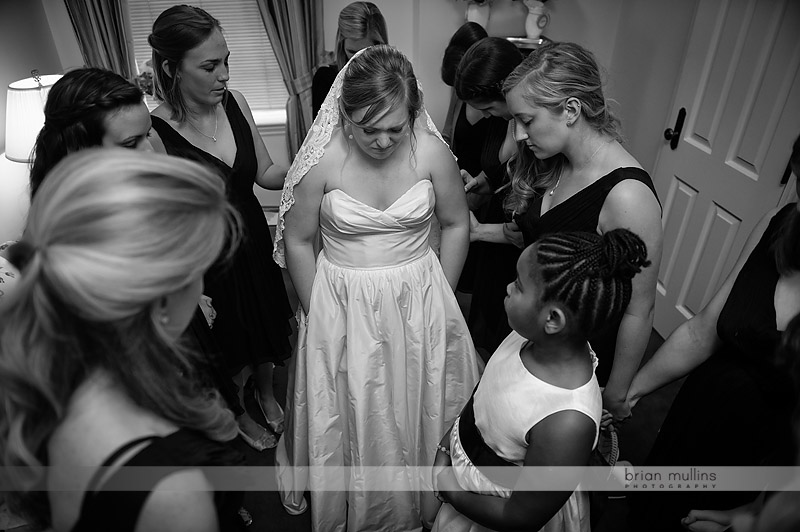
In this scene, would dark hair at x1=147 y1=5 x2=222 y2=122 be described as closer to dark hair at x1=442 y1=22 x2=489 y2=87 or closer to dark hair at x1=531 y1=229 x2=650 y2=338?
dark hair at x1=442 y1=22 x2=489 y2=87

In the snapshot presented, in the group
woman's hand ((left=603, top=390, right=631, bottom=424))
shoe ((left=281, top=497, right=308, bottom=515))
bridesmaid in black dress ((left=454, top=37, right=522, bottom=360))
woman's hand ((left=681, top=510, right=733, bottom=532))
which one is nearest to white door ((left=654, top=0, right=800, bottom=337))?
bridesmaid in black dress ((left=454, top=37, right=522, bottom=360))

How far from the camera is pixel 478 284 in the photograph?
2305 millimetres

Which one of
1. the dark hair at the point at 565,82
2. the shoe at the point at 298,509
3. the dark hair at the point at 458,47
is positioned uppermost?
the dark hair at the point at 565,82

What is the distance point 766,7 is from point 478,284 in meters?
1.67

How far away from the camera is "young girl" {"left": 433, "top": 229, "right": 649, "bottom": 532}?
94 centimetres

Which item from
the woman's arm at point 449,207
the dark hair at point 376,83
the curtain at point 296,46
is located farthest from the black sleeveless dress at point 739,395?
the curtain at point 296,46

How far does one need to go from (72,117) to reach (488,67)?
4.38 feet

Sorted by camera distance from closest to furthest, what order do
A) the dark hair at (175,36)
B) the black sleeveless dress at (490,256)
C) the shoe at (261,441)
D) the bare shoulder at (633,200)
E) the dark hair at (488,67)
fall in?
the bare shoulder at (633,200), the dark hair at (175,36), the dark hair at (488,67), the black sleeveless dress at (490,256), the shoe at (261,441)

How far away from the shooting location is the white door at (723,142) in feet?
6.95

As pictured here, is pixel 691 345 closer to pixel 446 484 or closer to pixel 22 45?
pixel 446 484

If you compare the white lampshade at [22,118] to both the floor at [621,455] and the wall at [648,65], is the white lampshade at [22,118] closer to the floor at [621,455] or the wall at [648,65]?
the floor at [621,455]

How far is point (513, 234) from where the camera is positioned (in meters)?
1.93

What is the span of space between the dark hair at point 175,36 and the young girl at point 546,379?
142 centimetres

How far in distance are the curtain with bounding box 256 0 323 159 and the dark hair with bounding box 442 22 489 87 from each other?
1.25m
